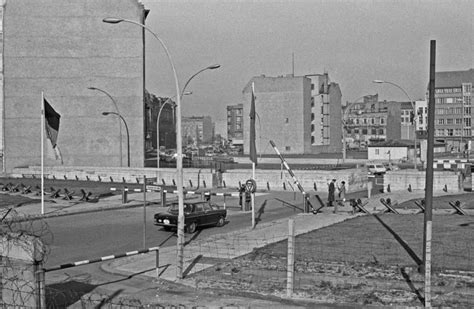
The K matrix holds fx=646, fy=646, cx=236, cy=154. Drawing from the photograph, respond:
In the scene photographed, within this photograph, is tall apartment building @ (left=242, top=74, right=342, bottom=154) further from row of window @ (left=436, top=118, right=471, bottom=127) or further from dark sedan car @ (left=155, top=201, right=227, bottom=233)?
dark sedan car @ (left=155, top=201, right=227, bottom=233)

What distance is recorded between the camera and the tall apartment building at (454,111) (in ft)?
456

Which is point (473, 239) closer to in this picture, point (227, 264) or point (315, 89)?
point (227, 264)

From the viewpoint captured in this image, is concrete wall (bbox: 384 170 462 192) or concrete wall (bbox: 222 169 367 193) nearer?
concrete wall (bbox: 384 170 462 192)

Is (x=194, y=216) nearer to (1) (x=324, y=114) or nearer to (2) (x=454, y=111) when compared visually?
(1) (x=324, y=114)

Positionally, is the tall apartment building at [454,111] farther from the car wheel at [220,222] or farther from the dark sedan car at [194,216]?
the dark sedan car at [194,216]

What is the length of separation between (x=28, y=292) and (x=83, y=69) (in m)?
63.0

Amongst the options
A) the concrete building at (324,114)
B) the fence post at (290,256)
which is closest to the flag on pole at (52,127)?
the fence post at (290,256)

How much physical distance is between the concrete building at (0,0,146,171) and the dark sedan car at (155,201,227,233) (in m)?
44.9

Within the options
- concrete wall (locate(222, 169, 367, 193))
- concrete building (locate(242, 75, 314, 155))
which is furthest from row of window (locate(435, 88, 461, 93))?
concrete wall (locate(222, 169, 367, 193))

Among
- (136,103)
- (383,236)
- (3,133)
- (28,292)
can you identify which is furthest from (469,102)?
(28,292)

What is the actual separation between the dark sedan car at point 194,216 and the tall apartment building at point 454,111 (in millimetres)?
117021

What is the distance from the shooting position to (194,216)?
25.7 meters

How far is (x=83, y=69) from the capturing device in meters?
70.9

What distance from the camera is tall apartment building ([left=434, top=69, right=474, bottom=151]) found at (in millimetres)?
138875
